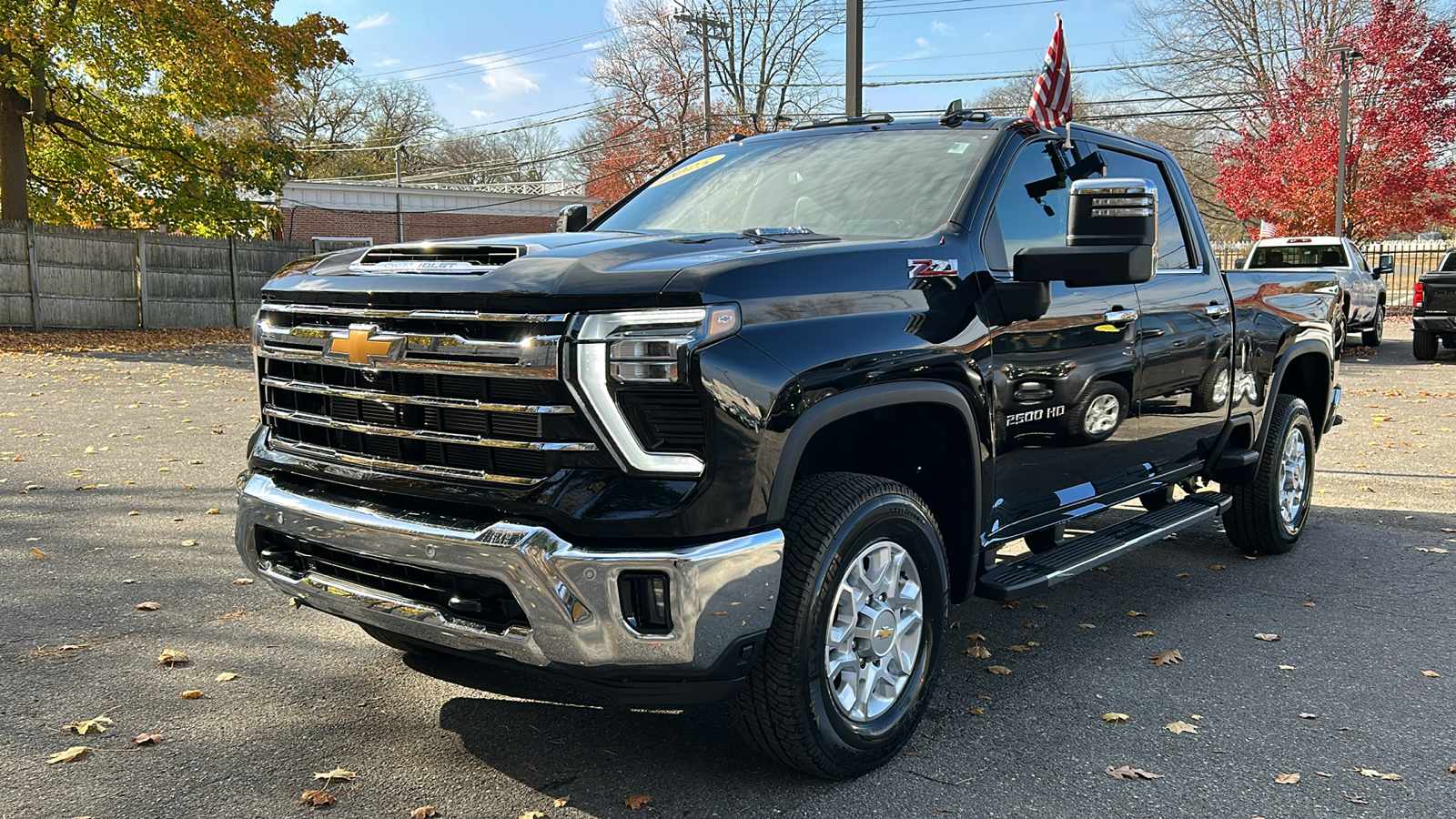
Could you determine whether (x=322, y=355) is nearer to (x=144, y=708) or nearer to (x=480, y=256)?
(x=480, y=256)

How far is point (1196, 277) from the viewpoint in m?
5.29

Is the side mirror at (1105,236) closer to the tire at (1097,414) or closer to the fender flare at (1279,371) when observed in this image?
the tire at (1097,414)

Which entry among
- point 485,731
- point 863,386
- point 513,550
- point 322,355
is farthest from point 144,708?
point 863,386

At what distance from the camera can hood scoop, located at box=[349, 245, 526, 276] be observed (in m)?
3.24

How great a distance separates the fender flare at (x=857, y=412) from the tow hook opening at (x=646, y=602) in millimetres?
365

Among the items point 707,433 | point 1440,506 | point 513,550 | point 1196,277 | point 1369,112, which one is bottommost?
point 1440,506

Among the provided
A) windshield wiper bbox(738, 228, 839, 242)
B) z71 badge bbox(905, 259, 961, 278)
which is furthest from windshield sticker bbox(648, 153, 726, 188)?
z71 badge bbox(905, 259, 961, 278)

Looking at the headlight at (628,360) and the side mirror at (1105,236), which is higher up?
the side mirror at (1105,236)

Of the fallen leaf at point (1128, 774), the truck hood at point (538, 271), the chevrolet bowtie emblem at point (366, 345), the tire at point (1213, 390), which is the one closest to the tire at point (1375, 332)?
the tire at point (1213, 390)

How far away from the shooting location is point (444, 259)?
11.0 ft

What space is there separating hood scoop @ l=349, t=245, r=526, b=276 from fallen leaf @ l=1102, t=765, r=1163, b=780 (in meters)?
2.33

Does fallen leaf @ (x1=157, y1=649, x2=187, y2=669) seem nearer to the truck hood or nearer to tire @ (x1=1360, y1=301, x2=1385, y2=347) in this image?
the truck hood

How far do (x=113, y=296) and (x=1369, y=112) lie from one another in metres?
27.3

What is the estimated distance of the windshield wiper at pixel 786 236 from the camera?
369 centimetres
